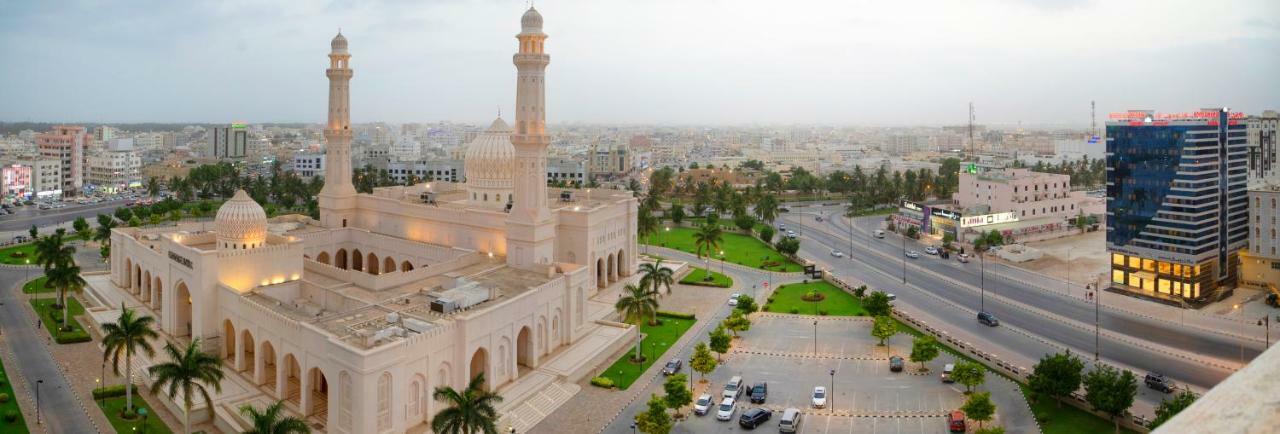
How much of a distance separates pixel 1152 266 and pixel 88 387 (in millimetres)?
68261

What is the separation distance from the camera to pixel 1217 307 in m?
55.5

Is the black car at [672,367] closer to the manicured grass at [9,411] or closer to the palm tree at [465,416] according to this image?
the palm tree at [465,416]

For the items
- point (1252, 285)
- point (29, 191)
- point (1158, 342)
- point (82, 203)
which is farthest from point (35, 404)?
point (29, 191)

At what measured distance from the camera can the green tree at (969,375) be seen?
37438 millimetres

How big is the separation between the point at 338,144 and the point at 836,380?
43463 millimetres

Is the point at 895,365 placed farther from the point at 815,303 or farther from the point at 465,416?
the point at 465,416

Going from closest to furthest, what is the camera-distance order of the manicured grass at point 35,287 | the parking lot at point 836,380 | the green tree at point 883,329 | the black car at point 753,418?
the black car at point 753,418, the parking lot at point 836,380, the green tree at point 883,329, the manicured grass at point 35,287

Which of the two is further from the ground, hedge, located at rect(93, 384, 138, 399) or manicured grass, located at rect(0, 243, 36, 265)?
manicured grass, located at rect(0, 243, 36, 265)

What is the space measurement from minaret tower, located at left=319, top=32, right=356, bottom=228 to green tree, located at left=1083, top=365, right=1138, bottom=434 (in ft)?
176

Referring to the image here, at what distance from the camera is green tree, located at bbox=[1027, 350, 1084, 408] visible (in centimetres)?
3559

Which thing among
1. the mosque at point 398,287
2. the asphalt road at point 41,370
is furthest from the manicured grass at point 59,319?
the mosque at point 398,287

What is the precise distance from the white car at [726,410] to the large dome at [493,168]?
3096 centimetres

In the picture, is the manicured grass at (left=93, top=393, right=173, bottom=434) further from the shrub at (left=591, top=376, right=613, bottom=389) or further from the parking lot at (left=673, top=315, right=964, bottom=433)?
the parking lot at (left=673, top=315, right=964, bottom=433)

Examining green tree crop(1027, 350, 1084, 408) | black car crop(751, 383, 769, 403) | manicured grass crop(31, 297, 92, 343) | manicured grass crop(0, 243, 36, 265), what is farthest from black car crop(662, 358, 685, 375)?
manicured grass crop(0, 243, 36, 265)
